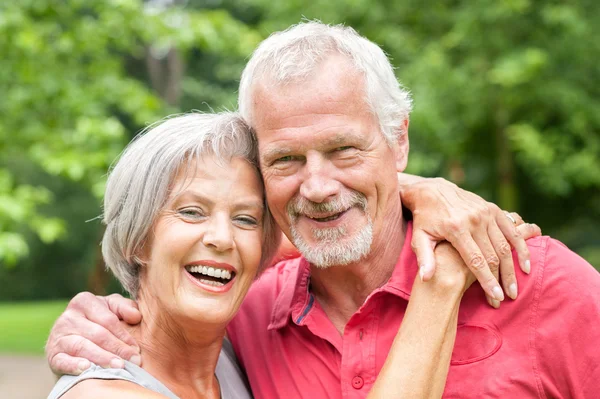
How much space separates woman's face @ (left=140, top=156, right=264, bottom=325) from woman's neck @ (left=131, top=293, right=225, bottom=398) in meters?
0.05

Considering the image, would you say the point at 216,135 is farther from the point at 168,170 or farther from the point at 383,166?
the point at 383,166

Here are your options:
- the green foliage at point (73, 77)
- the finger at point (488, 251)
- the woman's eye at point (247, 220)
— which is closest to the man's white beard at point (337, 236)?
the woman's eye at point (247, 220)

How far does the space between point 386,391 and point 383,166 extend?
81 cm

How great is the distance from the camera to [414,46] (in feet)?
30.4

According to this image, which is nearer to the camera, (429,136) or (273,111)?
(273,111)

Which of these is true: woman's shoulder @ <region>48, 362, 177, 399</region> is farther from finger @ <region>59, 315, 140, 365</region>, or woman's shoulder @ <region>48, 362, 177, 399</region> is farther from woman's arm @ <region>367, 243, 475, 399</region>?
woman's arm @ <region>367, 243, 475, 399</region>

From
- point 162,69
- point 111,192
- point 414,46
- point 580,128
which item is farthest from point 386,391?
point 162,69

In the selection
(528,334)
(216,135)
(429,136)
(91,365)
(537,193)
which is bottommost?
(537,193)

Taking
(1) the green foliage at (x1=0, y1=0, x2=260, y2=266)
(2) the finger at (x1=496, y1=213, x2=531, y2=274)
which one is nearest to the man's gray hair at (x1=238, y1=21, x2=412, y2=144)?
(2) the finger at (x1=496, y1=213, x2=531, y2=274)

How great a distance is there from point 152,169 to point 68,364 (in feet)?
2.23

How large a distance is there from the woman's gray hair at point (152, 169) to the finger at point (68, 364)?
0.41m

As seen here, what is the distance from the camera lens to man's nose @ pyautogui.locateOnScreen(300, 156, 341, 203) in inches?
94.2

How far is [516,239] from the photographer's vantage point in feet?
7.77

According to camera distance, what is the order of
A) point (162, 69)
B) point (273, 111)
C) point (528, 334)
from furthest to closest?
point (162, 69) < point (273, 111) < point (528, 334)
